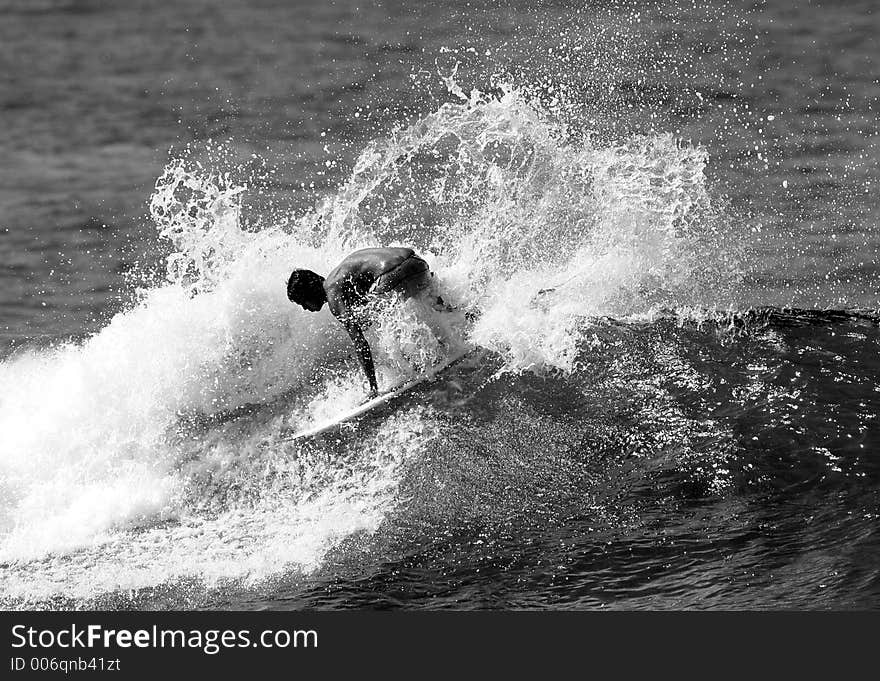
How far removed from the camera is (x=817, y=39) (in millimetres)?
21672

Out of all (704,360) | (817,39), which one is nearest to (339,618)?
(704,360)

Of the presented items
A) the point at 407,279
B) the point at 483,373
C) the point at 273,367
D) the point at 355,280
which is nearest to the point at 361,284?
the point at 355,280

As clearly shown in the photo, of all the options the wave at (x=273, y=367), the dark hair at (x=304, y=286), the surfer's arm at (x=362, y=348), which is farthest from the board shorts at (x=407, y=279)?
the dark hair at (x=304, y=286)

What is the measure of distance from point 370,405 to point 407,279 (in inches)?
44.5

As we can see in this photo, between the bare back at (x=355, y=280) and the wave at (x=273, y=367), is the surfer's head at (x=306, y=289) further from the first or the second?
the wave at (x=273, y=367)

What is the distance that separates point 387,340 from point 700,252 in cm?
451

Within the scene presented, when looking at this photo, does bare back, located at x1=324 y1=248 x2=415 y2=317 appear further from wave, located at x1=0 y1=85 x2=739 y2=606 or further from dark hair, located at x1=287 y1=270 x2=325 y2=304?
wave, located at x1=0 y1=85 x2=739 y2=606

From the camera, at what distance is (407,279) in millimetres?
9711

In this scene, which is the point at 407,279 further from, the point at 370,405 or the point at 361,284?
the point at 370,405

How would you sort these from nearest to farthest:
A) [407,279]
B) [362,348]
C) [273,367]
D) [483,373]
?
[362,348]
[407,279]
[483,373]
[273,367]

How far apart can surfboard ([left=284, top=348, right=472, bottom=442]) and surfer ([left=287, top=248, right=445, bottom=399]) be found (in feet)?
0.33

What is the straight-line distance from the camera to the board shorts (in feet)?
31.5

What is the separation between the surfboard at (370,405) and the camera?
9.63 meters

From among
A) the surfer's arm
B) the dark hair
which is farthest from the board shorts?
the dark hair
